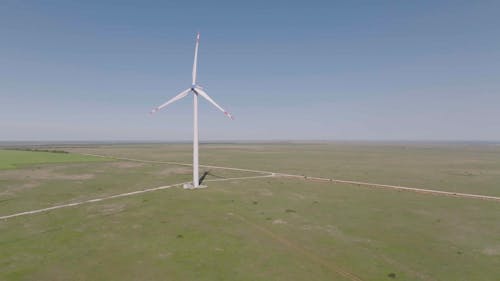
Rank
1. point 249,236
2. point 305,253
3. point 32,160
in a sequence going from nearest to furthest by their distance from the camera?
point 305,253 → point 249,236 → point 32,160

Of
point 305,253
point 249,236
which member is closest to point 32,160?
point 249,236

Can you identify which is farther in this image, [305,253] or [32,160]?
[32,160]

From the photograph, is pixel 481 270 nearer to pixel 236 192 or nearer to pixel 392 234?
pixel 392 234

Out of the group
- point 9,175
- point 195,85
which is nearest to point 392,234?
point 195,85

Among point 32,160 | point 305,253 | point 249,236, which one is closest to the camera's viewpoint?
point 305,253

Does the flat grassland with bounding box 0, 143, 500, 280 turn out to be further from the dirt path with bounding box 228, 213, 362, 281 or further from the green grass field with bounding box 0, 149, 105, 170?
the green grass field with bounding box 0, 149, 105, 170

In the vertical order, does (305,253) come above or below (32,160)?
below

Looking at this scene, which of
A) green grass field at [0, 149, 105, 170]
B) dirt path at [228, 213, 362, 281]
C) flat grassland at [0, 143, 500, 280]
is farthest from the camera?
green grass field at [0, 149, 105, 170]

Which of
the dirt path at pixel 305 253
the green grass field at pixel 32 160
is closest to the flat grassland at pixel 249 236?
the dirt path at pixel 305 253

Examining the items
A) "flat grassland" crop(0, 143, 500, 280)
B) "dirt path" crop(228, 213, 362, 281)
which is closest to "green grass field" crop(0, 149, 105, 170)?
"flat grassland" crop(0, 143, 500, 280)

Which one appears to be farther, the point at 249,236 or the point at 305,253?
the point at 249,236

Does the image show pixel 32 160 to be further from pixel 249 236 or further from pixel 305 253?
pixel 305 253
